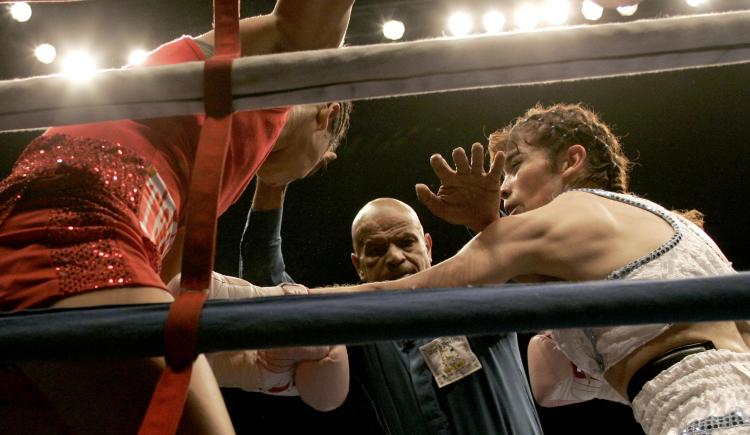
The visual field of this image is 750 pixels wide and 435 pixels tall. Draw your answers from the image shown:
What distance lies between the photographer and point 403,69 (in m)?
0.73

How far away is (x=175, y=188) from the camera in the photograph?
2.78 feet

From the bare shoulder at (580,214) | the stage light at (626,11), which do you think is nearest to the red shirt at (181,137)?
the bare shoulder at (580,214)

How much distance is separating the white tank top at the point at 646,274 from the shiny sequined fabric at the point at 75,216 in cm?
78

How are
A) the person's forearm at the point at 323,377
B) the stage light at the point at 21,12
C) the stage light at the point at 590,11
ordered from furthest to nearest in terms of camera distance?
the stage light at the point at 590,11 → the stage light at the point at 21,12 → the person's forearm at the point at 323,377

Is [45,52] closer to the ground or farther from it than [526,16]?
farther from it

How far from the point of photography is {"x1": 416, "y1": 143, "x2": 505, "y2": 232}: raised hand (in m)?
1.28

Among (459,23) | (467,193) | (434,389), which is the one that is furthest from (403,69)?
(459,23)

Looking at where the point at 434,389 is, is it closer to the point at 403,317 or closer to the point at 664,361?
the point at 664,361

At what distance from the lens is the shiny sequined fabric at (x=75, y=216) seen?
28.0 inches

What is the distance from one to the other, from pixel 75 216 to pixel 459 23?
282cm

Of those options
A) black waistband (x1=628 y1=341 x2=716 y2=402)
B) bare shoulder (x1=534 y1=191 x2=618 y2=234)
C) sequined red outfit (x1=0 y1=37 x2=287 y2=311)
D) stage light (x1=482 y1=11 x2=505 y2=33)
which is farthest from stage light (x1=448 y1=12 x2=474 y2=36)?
sequined red outfit (x1=0 y1=37 x2=287 y2=311)

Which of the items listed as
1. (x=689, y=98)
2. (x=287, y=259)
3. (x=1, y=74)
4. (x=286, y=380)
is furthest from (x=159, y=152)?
(x=689, y=98)

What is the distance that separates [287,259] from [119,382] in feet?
10.9

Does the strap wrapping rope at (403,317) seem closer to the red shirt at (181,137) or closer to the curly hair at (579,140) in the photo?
the red shirt at (181,137)
